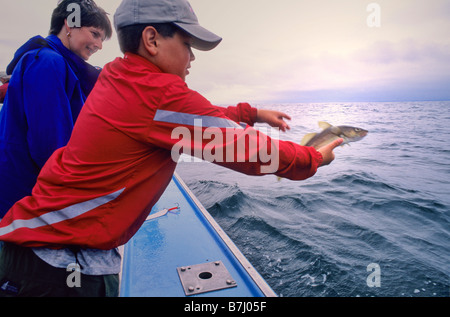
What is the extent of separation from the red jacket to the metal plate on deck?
110 centimetres

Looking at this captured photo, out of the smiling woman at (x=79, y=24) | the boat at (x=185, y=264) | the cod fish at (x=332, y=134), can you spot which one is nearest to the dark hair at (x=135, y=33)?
the smiling woman at (x=79, y=24)

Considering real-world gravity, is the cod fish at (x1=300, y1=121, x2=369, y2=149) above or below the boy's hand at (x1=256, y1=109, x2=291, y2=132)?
below

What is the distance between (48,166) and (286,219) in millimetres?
4785

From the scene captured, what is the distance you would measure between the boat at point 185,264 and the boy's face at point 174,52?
5.29 feet

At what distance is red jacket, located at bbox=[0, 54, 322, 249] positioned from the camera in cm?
107

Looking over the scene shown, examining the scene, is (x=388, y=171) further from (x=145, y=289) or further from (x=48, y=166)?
(x=48, y=166)

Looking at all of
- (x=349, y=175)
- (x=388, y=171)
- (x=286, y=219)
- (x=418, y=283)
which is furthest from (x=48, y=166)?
(x=388, y=171)

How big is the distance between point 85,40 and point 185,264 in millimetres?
2122

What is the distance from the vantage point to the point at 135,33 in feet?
3.95

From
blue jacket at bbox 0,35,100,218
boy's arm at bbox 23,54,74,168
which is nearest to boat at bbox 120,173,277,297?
blue jacket at bbox 0,35,100,218

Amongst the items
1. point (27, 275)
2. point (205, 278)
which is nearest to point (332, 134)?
point (205, 278)

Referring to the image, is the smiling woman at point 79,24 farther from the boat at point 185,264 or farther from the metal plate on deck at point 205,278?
A: the metal plate on deck at point 205,278

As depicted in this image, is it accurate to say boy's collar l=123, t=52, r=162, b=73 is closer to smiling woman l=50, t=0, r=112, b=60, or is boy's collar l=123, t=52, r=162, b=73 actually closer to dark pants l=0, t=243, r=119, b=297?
dark pants l=0, t=243, r=119, b=297
